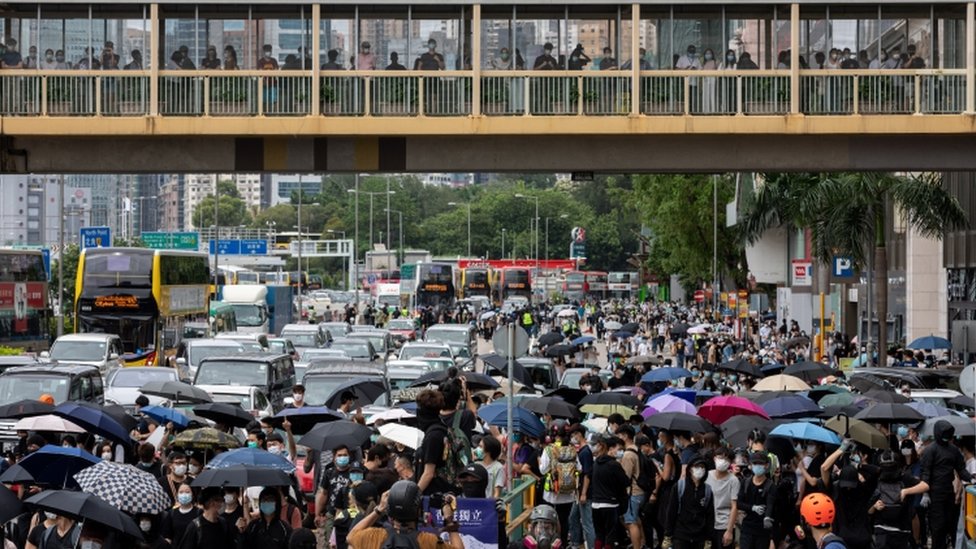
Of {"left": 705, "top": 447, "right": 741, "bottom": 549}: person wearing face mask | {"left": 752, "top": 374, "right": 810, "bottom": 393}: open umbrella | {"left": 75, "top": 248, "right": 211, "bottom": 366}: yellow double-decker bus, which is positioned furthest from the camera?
{"left": 75, "top": 248, "right": 211, "bottom": 366}: yellow double-decker bus

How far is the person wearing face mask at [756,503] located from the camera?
15.1 meters

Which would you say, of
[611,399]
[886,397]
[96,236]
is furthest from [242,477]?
[96,236]

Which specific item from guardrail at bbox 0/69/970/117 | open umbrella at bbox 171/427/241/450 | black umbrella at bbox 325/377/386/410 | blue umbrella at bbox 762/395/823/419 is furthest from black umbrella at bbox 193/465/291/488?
guardrail at bbox 0/69/970/117

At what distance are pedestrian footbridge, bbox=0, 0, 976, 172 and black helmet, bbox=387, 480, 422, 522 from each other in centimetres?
2054

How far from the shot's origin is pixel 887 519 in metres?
15.0

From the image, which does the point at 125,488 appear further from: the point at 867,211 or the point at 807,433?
the point at 867,211

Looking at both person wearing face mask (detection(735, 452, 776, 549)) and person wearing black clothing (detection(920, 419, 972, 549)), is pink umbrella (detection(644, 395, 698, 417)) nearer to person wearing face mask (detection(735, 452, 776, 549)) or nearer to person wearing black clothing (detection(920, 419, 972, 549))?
person wearing black clothing (detection(920, 419, 972, 549))

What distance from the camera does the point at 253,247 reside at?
115m

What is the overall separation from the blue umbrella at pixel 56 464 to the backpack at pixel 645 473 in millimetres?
5596

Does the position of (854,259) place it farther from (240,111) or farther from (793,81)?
(240,111)

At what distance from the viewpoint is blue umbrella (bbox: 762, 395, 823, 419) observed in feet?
67.2

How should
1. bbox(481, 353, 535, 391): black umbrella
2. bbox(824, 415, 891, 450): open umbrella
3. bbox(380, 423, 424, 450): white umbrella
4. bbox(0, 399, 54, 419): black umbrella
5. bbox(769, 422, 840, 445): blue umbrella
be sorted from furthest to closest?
bbox(481, 353, 535, 391): black umbrella < bbox(0, 399, 54, 419): black umbrella < bbox(824, 415, 891, 450): open umbrella < bbox(769, 422, 840, 445): blue umbrella < bbox(380, 423, 424, 450): white umbrella

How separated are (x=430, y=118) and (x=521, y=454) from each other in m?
13.1

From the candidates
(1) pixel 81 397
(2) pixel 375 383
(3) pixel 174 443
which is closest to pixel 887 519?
(3) pixel 174 443
